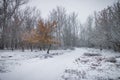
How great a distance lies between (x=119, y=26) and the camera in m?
19.8

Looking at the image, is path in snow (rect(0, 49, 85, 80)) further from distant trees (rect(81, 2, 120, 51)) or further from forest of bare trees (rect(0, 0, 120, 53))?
distant trees (rect(81, 2, 120, 51))

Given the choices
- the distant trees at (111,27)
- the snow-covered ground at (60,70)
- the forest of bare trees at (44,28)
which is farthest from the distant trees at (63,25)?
the snow-covered ground at (60,70)

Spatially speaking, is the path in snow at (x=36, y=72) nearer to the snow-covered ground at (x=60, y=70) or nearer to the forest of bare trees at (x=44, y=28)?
the snow-covered ground at (x=60, y=70)

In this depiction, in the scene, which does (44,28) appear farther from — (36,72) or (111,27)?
(36,72)

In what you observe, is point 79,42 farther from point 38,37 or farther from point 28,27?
point 38,37

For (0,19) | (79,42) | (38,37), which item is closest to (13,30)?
(38,37)

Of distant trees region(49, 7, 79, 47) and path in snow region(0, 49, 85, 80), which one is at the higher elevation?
distant trees region(49, 7, 79, 47)

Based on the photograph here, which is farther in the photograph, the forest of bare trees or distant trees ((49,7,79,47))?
distant trees ((49,7,79,47))

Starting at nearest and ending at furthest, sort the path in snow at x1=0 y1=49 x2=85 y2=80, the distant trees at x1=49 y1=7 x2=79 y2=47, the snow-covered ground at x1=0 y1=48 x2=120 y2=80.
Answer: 1. the path in snow at x1=0 y1=49 x2=85 y2=80
2. the snow-covered ground at x1=0 y1=48 x2=120 y2=80
3. the distant trees at x1=49 y1=7 x2=79 y2=47

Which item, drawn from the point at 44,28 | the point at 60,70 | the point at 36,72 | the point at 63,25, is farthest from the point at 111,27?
the point at 63,25

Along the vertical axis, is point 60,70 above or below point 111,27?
below

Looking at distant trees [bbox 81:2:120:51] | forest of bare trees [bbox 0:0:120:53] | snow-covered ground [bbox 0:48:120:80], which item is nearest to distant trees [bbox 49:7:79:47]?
forest of bare trees [bbox 0:0:120:53]

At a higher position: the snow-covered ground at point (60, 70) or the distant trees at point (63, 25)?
the distant trees at point (63, 25)

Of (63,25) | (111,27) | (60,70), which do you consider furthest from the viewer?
(63,25)
